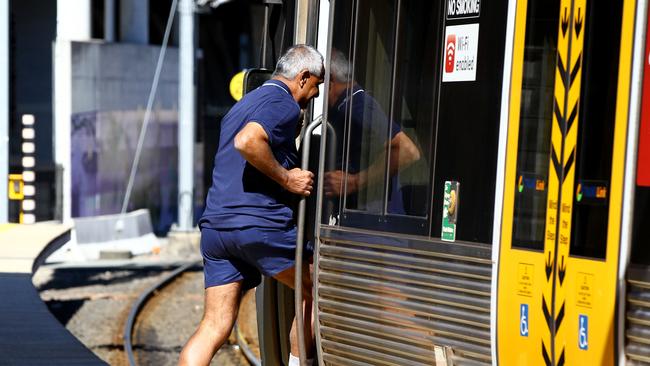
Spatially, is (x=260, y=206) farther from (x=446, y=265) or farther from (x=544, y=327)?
(x=544, y=327)

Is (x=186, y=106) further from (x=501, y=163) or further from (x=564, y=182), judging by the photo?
(x=564, y=182)

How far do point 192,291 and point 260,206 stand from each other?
9237 millimetres

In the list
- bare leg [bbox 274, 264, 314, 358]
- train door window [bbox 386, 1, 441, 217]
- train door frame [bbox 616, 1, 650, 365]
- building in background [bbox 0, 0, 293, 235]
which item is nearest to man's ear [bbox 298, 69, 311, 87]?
train door window [bbox 386, 1, 441, 217]

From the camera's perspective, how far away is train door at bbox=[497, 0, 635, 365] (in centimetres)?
402

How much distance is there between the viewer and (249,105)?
534 centimetres

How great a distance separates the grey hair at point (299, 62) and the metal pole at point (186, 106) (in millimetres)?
16308

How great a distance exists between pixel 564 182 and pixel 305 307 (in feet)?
6.26

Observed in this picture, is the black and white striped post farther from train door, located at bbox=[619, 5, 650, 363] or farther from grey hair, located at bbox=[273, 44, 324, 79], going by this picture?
train door, located at bbox=[619, 5, 650, 363]

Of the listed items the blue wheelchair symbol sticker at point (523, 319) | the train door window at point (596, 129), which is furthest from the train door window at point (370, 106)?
the train door window at point (596, 129)

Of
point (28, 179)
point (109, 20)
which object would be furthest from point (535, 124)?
point (109, 20)

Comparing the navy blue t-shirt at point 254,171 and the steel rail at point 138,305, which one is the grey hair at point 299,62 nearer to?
the navy blue t-shirt at point 254,171

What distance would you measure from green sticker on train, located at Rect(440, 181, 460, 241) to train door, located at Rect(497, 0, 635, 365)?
286 mm

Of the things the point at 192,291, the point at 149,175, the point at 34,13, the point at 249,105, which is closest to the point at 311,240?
the point at 249,105

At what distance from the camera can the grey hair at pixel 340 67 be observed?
538cm
